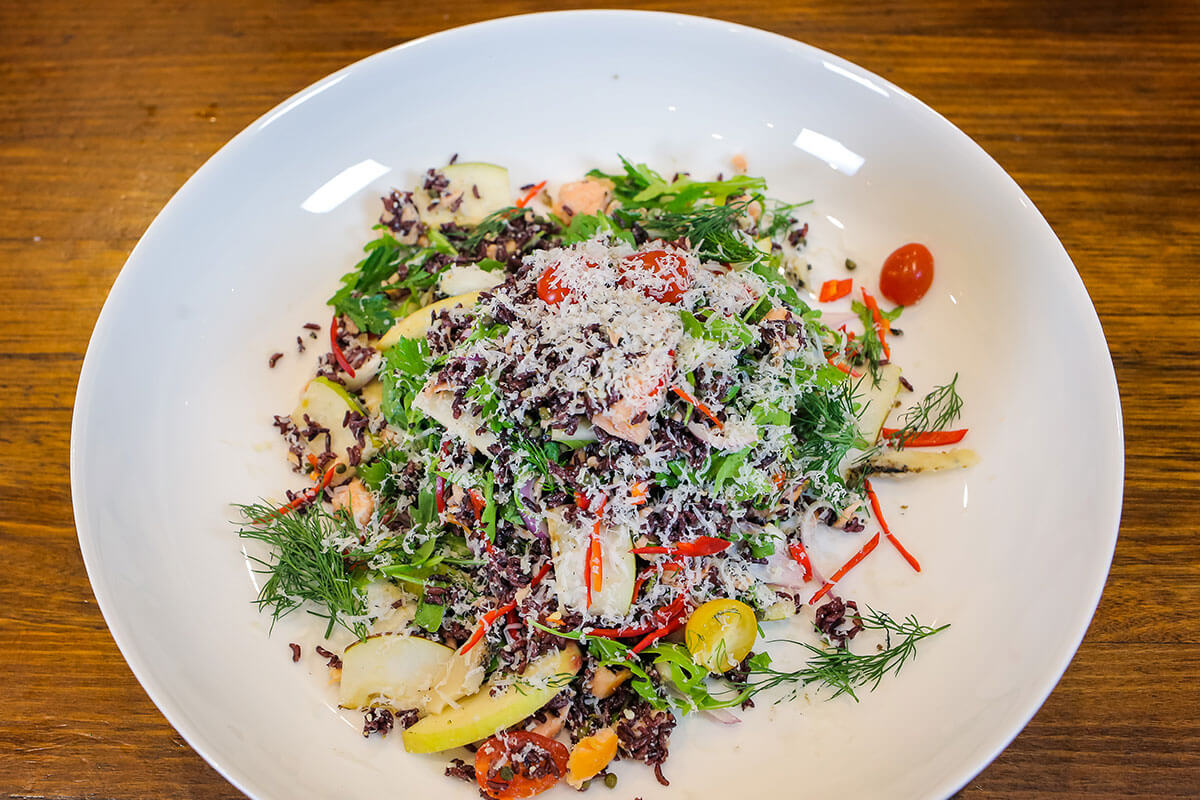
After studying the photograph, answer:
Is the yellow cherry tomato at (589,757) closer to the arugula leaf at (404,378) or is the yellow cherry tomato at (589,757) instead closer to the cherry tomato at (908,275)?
the arugula leaf at (404,378)

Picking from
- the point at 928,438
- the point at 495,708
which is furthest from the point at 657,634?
the point at 928,438

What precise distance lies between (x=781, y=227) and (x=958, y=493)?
1.36 meters

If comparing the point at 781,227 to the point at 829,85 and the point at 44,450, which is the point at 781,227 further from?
the point at 44,450

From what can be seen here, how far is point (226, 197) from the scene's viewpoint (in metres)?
3.51

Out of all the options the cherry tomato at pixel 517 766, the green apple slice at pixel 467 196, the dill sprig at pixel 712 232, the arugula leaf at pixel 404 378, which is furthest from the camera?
the green apple slice at pixel 467 196

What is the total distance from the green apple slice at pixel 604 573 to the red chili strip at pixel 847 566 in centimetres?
73

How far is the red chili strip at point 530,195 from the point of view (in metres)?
3.76

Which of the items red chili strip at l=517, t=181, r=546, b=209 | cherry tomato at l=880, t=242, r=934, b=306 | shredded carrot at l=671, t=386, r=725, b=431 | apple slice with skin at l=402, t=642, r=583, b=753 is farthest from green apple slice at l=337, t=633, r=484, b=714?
cherry tomato at l=880, t=242, r=934, b=306

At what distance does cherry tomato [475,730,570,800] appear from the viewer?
8.49 feet

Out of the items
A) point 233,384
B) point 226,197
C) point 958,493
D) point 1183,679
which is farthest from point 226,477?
point 1183,679

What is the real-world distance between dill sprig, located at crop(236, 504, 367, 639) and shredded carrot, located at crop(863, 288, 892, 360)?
225 centimetres

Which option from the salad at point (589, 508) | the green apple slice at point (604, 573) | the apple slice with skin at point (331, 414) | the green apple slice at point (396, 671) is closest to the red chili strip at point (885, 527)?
the salad at point (589, 508)

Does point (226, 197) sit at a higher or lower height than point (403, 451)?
higher

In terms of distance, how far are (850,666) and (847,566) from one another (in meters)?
0.37
